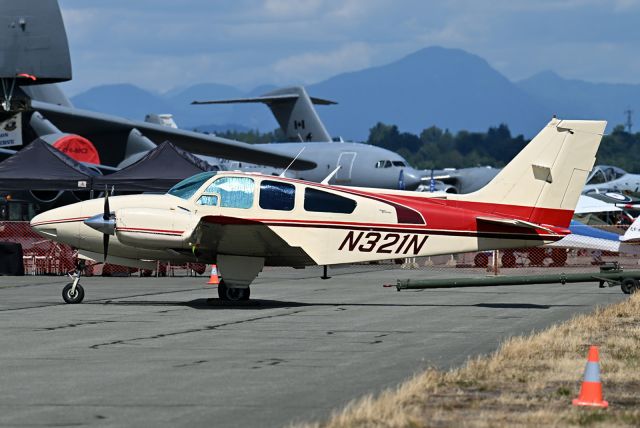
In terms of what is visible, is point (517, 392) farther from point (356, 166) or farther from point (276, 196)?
point (356, 166)

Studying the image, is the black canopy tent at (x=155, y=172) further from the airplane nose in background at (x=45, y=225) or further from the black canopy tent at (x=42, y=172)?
the airplane nose in background at (x=45, y=225)

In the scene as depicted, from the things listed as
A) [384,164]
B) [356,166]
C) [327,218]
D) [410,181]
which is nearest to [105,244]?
[327,218]

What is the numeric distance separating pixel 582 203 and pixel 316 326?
127ft

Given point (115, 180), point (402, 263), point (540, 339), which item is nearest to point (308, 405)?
point (540, 339)

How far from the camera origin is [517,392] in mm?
10266

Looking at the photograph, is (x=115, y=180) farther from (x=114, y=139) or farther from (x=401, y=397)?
(x=401, y=397)

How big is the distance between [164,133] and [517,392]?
110ft

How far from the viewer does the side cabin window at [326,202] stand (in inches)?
773

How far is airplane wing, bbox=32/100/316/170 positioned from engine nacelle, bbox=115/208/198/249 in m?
22.4

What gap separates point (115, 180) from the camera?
32094 millimetres

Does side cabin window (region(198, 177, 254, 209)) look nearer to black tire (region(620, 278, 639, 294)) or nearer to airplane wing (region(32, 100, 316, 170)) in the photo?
black tire (region(620, 278, 639, 294))

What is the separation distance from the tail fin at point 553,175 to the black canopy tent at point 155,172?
46.2ft

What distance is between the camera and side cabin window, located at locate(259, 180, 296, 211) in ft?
64.3

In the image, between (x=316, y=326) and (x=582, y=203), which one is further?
(x=582, y=203)
